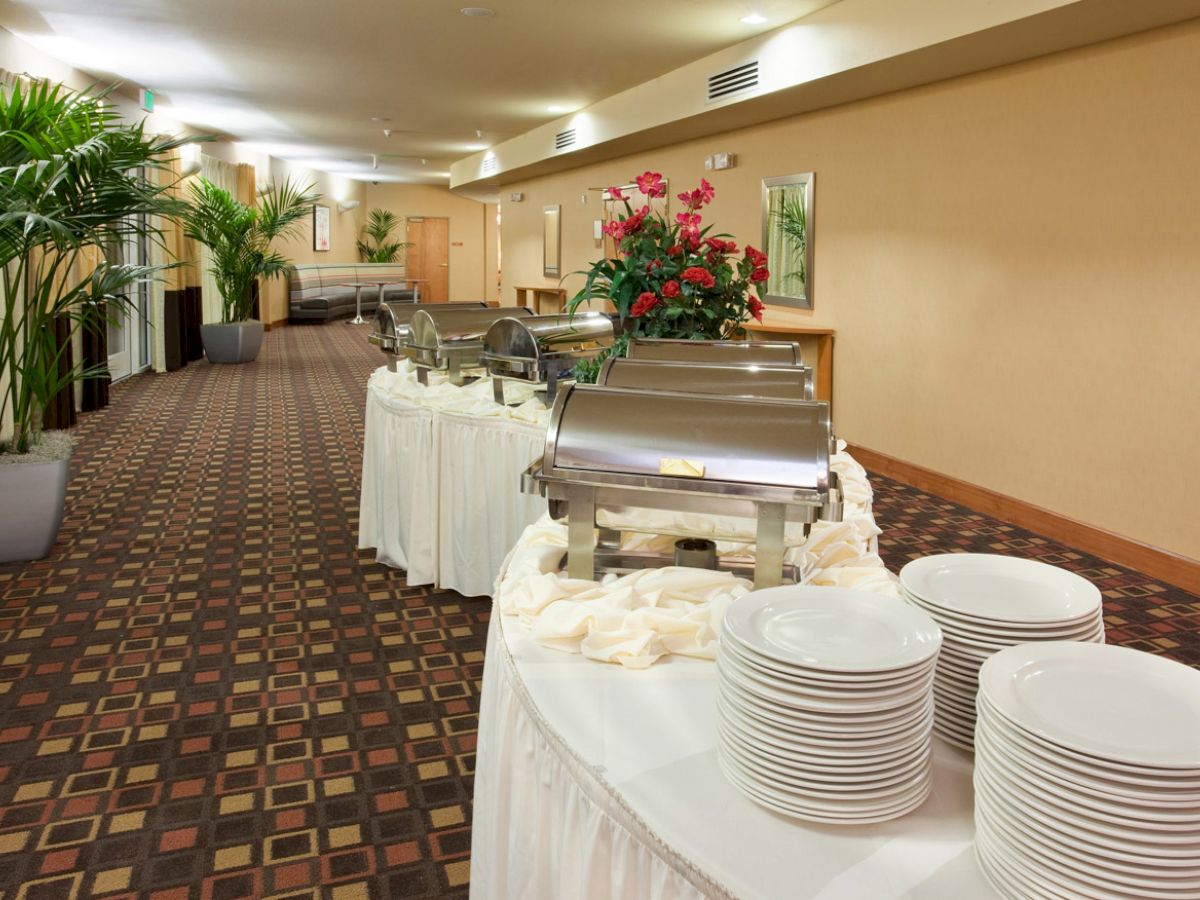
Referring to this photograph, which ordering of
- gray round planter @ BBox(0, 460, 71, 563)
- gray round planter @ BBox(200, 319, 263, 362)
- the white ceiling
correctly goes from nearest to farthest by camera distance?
gray round planter @ BBox(0, 460, 71, 563) < the white ceiling < gray round planter @ BBox(200, 319, 263, 362)

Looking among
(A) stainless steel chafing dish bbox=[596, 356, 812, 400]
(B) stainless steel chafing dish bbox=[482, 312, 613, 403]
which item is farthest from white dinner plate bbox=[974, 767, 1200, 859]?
(B) stainless steel chafing dish bbox=[482, 312, 613, 403]

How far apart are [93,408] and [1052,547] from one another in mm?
6221

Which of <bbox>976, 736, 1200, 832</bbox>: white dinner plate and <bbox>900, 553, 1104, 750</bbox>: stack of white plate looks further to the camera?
<bbox>900, 553, 1104, 750</bbox>: stack of white plate

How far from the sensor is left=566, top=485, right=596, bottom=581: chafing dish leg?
5.30ft

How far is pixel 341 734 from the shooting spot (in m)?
2.43

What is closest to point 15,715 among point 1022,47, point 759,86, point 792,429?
point 792,429

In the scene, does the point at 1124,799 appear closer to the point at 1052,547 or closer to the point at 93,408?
the point at 1052,547

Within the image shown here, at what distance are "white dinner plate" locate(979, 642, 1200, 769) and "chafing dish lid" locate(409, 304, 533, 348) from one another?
3.04 m

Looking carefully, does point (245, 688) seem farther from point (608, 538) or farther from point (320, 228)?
point (320, 228)

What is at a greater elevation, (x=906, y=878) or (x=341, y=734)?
(x=906, y=878)

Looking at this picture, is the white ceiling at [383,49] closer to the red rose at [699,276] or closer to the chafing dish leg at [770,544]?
the red rose at [699,276]

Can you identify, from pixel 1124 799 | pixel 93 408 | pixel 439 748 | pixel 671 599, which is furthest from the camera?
pixel 93 408

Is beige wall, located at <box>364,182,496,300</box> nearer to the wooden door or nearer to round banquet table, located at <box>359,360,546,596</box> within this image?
the wooden door

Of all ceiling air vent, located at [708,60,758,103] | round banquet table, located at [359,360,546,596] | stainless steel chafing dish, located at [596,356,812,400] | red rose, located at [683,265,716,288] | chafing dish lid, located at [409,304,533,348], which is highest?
ceiling air vent, located at [708,60,758,103]
